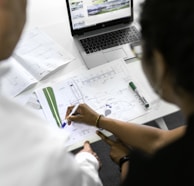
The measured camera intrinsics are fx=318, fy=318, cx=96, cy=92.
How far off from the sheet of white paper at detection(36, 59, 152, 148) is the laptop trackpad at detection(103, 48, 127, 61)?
1.8 inches

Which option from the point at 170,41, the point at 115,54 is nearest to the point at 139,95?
the point at 115,54

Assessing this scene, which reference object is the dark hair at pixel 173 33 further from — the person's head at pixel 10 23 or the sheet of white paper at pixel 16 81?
the sheet of white paper at pixel 16 81

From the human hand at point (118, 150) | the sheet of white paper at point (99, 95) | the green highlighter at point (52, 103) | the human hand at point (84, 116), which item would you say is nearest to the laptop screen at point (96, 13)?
the sheet of white paper at point (99, 95)

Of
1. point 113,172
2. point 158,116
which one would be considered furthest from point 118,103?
point 113,172

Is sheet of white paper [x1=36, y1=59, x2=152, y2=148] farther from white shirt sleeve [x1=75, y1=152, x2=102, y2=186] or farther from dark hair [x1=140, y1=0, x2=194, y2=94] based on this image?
dark hair [x1=140, y1=0, x2=194, y2=94]

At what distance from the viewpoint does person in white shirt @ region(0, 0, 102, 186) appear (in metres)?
0.64

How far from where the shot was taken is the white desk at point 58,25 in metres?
1.17

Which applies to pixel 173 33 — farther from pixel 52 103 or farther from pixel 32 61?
pixel 32 61

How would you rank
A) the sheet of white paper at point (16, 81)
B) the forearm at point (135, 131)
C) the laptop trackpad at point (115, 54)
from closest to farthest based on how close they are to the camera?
the forearm at point (135, 131), the sheet of white paper at point (16, 81), the laptop trackpad at point (115, 54)

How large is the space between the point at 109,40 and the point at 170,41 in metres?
0.80

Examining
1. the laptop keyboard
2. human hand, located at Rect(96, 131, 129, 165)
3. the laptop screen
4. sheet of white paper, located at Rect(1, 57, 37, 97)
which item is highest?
the laptop screen

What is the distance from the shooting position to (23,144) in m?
0.65

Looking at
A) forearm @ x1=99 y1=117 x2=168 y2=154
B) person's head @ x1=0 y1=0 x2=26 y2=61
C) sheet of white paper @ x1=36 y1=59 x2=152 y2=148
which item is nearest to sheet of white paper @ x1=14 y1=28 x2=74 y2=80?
sheet of white paper @ x1=36 y1=59 x2=152 y2=148

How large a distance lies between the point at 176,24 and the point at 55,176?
1.31 ft
